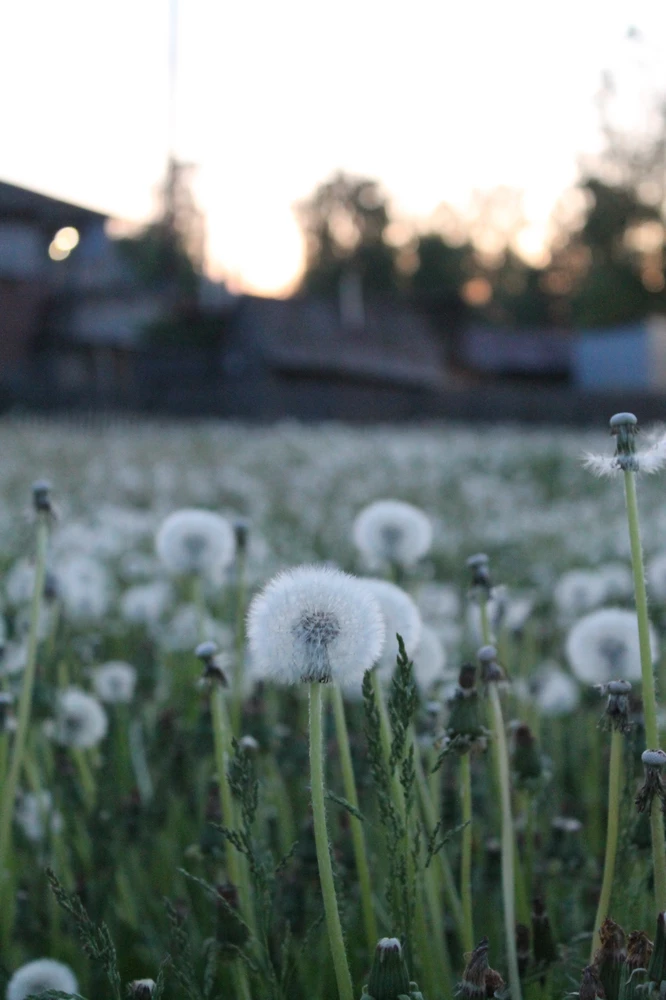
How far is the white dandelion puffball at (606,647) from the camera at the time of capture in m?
1.52

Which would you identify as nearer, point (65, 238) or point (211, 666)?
point (211, 666)

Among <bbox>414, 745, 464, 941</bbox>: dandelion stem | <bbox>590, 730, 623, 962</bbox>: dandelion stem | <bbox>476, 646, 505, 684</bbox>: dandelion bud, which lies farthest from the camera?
<bbox>414, 745, 464, 941</bbox>: dandelion stem

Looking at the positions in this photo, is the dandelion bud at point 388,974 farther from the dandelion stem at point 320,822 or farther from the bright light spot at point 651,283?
the bright light spot at point 651,283

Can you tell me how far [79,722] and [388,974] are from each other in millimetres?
1105

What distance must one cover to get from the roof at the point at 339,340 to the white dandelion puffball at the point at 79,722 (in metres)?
33.3

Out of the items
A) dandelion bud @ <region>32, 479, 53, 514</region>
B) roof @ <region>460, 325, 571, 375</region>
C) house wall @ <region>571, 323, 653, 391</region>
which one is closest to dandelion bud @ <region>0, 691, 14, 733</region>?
dandelion bud @ <region>32, 479, 53, 514</region>

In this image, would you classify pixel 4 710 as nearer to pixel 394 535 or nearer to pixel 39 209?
pixel 394 535

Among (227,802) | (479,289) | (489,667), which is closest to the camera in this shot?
(489,667)

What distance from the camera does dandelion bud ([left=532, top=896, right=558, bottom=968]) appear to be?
1.22m

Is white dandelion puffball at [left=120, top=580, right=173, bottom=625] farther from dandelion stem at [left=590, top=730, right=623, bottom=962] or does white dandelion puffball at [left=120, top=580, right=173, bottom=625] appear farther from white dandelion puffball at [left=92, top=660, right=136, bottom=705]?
dandelion stem at [left=590, top=730, right=623, bottom=962]

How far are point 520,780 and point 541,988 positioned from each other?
28 centimetres

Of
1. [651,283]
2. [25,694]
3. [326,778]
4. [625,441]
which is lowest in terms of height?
[326,778]

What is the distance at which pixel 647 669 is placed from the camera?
3.47ft

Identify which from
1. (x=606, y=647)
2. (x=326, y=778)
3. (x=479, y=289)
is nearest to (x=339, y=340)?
(x=479, y=289)
